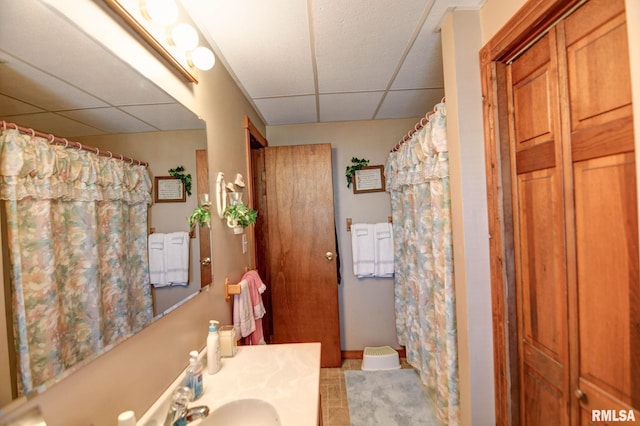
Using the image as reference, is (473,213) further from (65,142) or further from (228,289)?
(65,142)

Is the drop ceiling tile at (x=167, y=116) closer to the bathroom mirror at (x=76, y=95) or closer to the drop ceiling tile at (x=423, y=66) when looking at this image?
the bathroom mirror at (x=76, y=95)

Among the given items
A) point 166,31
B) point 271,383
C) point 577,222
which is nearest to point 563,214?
point 577,222

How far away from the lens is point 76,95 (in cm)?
63

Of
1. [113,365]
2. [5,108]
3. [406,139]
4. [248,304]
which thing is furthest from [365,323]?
[5,108]

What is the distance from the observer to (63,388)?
57cm

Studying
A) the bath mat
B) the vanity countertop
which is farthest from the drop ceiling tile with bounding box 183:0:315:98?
the bath mat

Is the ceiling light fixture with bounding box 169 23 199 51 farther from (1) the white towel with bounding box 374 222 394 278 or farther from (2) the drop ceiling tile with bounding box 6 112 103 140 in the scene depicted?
(1) the white towel with bounding box 374 222 394 278

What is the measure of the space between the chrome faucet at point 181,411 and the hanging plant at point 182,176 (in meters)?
0.67

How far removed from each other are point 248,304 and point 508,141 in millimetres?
1542

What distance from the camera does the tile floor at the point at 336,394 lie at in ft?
6.19

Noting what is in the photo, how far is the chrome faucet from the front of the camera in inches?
31.4

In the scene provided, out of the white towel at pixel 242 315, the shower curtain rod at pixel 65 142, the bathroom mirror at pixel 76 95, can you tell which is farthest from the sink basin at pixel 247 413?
the shower curtain rod at pixel 65 142

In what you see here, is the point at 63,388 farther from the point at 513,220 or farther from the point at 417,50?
the point at 417,50

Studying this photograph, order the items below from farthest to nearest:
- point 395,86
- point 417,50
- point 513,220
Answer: point 395,86, point 417,50, point 513,220
